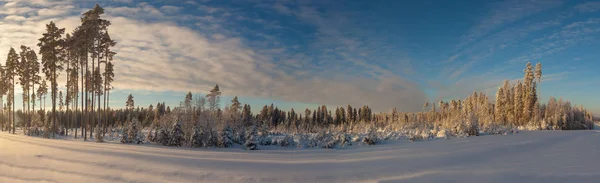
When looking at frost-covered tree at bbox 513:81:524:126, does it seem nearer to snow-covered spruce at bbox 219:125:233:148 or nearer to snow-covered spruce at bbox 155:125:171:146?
snow-covered spruce at bbox 219:125:233:148

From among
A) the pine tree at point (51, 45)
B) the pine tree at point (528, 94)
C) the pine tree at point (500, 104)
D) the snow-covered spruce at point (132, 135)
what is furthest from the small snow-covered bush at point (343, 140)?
the pine tree at point (500, 104)

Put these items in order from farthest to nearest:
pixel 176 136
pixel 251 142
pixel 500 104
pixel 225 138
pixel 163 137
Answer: pixel 500 104
pixel 163 137
pixel 176 136
pixel 225 138
pixel 251 142

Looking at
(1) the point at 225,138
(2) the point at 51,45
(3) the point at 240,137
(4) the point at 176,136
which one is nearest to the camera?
(1) the point at 225,138

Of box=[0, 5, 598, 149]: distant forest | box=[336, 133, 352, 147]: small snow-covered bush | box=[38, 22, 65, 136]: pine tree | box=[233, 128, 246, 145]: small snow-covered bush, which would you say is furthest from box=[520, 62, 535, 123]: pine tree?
box=[38, 22, 65, 136]: pine tree

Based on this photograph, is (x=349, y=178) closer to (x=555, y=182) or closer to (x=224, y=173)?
(x=224, y=173)

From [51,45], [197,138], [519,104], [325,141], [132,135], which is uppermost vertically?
[51,45]

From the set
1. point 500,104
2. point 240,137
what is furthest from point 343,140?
point 500,104

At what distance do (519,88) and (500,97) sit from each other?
4.18m

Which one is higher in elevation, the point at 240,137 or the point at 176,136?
the point at 176,136

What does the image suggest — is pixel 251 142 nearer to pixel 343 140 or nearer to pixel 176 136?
pixel 176 136

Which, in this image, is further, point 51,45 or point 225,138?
point 51,45

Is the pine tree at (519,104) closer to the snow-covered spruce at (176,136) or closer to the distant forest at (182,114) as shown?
the distant forest at (182,114)

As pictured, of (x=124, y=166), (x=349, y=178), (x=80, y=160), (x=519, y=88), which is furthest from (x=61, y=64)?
(x=519, y=88)

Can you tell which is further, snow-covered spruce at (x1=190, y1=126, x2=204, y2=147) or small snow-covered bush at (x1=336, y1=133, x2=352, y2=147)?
small snow-covered bush at (x1=336, y1=133, x2=352, y2=147)
